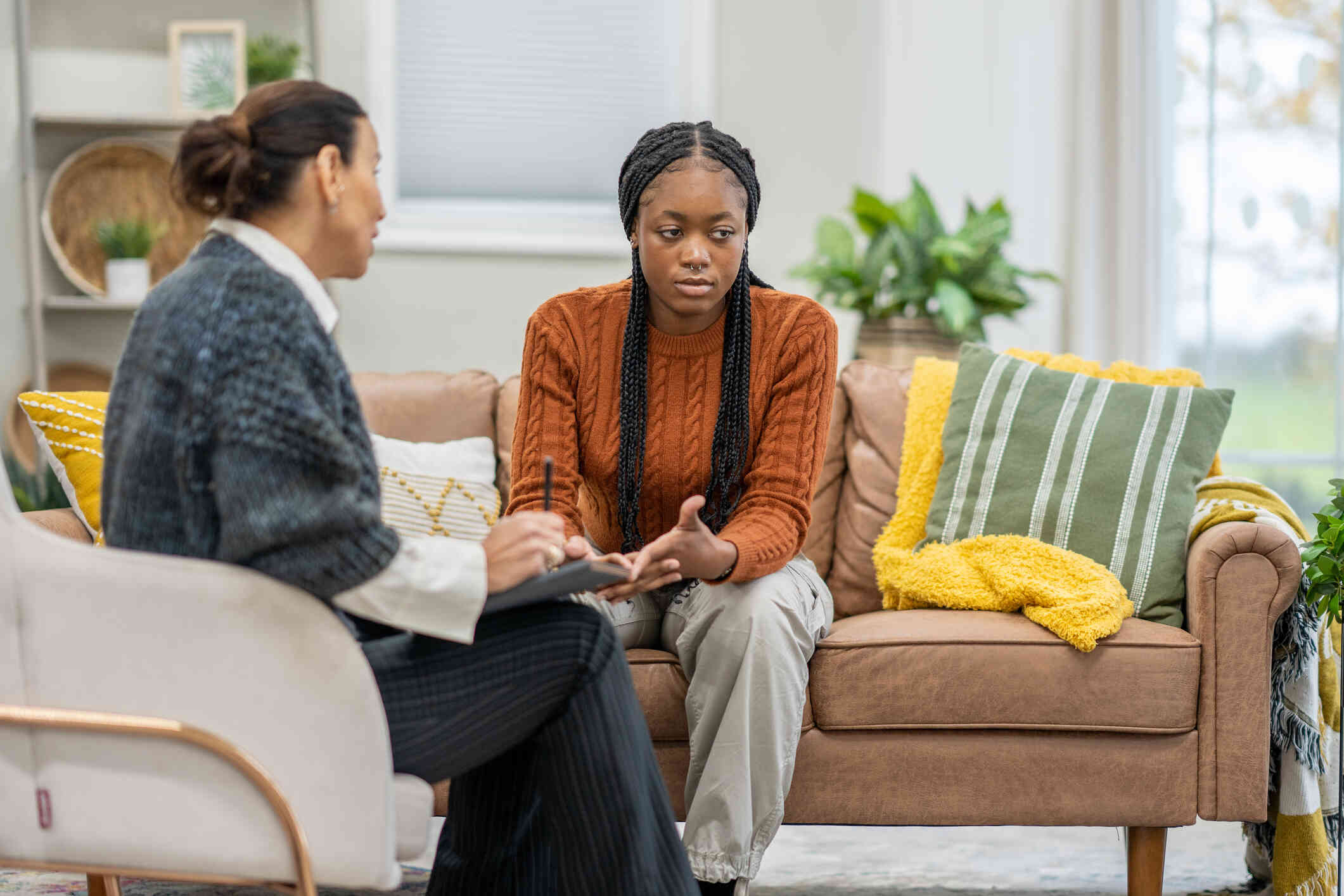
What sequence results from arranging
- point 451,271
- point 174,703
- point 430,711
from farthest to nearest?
point 451,271
point 430,711
point 174,703

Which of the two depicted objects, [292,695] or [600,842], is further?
[600,842]

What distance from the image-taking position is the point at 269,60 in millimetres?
3348

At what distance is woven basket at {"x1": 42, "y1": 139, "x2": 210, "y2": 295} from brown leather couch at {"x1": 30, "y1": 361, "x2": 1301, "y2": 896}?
2232 millimetres

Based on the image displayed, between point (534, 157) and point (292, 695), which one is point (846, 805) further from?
point (534, 157)

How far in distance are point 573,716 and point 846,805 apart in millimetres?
718

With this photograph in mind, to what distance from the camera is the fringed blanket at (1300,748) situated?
1.82m

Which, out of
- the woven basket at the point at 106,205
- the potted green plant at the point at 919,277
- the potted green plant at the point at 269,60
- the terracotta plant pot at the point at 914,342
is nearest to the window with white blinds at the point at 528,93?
the potted green plant at the point at 269,60

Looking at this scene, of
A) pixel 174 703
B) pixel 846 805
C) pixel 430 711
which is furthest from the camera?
pixel 846 805

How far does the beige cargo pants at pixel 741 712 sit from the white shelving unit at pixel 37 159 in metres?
2.18

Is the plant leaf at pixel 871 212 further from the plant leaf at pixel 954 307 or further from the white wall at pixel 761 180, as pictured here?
the white wall at pixel 761 180

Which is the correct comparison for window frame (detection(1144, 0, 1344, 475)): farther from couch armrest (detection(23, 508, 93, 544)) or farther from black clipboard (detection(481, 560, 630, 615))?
couch armrest (detection(23, 508, 93, 544))

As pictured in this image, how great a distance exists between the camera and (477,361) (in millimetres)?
3703

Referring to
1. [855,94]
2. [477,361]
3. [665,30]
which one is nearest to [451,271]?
[477,361]

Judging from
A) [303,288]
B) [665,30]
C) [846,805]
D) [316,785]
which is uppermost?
[665,30]
